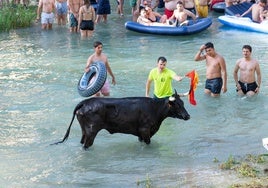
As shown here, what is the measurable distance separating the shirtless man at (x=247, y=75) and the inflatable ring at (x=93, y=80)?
109 inches

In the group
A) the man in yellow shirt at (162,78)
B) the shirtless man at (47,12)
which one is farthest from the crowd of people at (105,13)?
the man in yellow shirt at (162,78)

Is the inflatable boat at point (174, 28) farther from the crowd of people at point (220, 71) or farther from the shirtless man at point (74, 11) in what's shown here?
the crowd of people at point (220, 71)

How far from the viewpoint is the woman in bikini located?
18000mm

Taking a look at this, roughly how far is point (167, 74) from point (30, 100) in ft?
10.1

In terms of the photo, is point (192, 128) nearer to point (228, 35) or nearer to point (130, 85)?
point (130, 85)

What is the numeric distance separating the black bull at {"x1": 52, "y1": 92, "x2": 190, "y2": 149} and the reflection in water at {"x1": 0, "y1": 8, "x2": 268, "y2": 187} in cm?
38

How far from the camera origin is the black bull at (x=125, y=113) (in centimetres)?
907

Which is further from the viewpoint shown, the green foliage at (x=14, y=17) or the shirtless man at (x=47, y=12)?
the green foliage at (x=14, y=17)

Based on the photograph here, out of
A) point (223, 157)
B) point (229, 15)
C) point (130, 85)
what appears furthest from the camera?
point (229, 15)

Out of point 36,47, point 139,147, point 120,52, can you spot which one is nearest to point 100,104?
point 139,147

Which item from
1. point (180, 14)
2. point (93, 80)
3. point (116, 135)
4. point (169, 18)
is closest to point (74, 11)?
point (169, 18)

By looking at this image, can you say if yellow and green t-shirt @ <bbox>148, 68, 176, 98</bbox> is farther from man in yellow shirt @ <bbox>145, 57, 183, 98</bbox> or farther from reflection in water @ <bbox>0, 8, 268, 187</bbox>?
reflection in water @ <bbox>0, 8, 268, 187</bbox>

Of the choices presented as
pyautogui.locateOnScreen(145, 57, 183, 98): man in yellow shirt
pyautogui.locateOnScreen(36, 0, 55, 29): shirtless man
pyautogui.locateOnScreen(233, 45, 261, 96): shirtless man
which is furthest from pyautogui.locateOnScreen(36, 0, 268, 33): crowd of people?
pyautogui.locateOnScreen(145, 57, 183, 98): man in yellow shirt

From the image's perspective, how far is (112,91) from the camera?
12.8 metres
